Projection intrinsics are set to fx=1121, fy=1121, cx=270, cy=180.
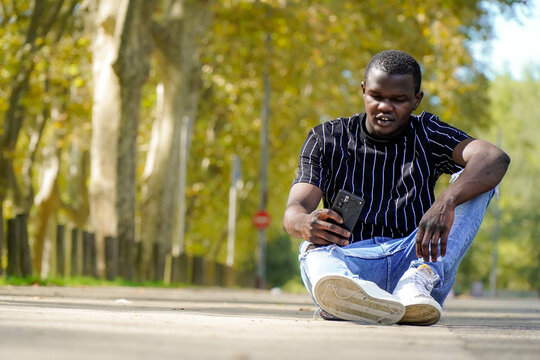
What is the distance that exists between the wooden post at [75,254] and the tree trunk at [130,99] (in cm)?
158

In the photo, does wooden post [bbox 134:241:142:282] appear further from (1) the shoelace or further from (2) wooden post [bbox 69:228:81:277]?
(1) the shoelace

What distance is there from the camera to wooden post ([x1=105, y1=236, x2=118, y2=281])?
17609 millimetres

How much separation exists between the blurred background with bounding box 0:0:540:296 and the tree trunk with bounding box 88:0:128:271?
2 cm

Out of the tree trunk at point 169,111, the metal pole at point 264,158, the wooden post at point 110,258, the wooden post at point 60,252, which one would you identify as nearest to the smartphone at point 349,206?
the wooden post at point 60,252

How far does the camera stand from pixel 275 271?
68500mm

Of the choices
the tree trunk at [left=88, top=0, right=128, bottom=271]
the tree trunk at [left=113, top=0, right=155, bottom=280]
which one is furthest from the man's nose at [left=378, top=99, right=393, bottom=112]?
the tree trunk at [left=88, top=0, right=128, bottom=271]

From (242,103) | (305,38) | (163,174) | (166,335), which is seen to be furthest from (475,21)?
(166,335)

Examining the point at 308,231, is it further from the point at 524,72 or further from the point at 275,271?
the point at 524,72

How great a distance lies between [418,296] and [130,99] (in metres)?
13.5

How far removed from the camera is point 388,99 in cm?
629

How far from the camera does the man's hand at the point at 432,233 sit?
575 cm

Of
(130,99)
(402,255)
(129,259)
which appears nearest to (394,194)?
(402,255)

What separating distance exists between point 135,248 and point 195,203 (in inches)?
661

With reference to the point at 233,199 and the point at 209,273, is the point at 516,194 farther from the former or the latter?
the point at 209,273
